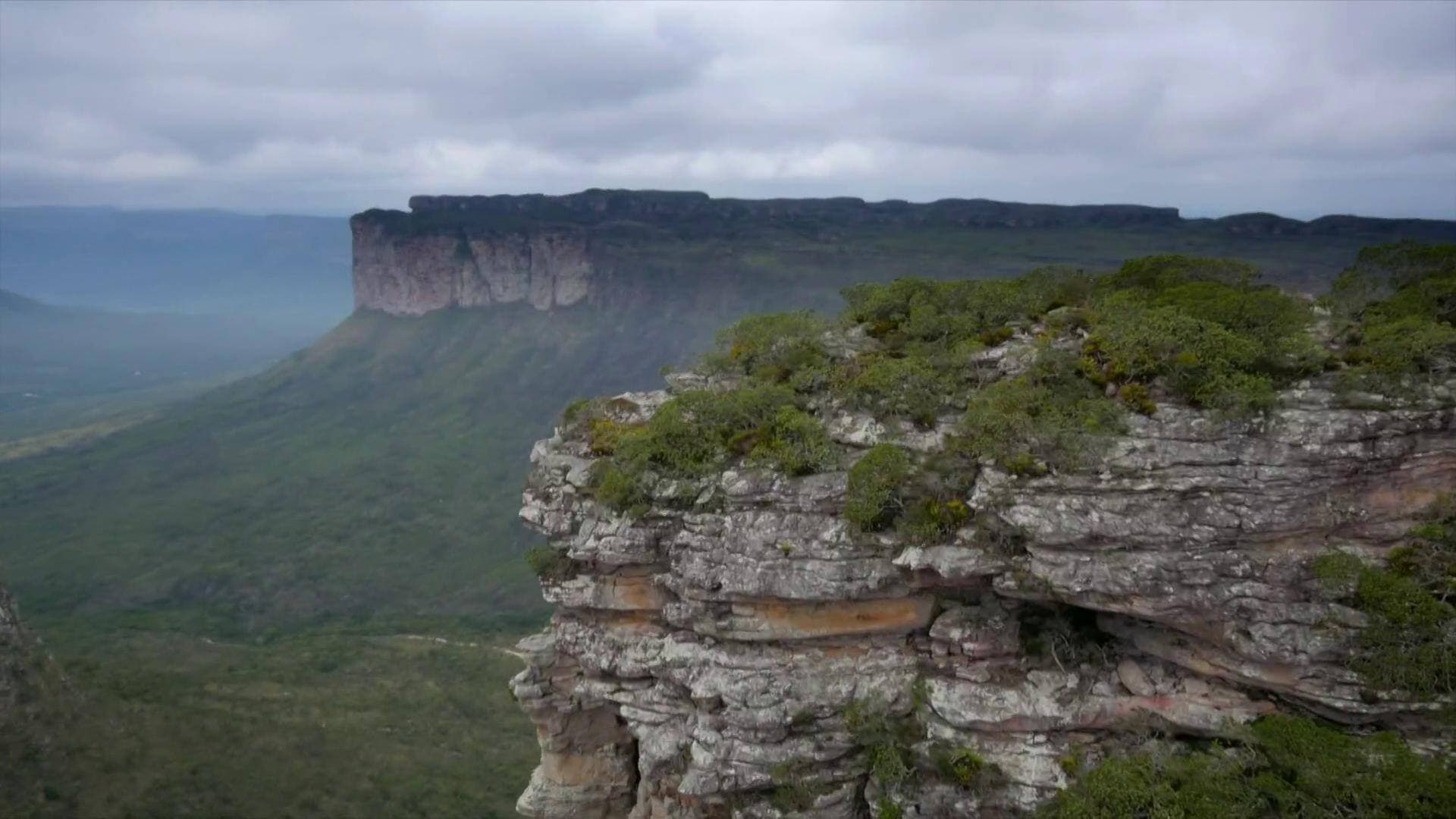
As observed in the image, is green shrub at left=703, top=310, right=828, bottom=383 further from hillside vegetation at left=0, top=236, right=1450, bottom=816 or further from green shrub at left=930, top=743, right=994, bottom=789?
green shrub at left=930, top=743, right=994, bottom=789

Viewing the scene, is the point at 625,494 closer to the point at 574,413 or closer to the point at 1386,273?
the point at 574,413

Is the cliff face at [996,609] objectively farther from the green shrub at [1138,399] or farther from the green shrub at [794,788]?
the green shrub at [1138,399]

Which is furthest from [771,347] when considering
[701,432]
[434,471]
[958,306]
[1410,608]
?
[434,471]

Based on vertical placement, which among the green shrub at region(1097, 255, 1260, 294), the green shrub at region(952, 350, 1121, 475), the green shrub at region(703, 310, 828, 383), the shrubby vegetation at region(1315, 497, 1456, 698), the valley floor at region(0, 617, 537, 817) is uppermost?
the green shrub at region(1097, 255, 1260, 294)

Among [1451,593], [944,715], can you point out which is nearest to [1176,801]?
[944,715]

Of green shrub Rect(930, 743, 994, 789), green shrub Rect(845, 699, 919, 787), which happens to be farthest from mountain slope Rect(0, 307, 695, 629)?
green shrub Rect(930, 743, 994, 789)

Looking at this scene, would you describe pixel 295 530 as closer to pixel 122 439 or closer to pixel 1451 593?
pixel 122 439
